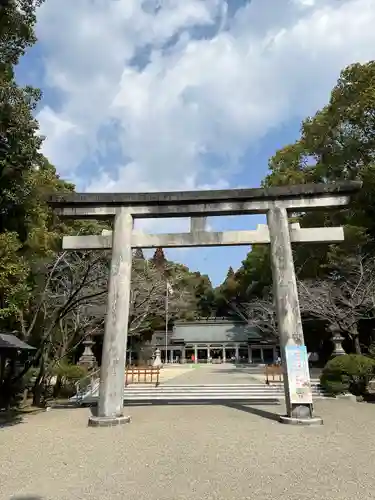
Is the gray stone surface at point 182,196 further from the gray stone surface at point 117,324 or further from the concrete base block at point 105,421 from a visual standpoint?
the concrete base block at point 105,421

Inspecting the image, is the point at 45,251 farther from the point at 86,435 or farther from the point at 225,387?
the point at 225,387

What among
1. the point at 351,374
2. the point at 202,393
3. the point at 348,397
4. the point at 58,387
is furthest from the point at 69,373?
the point at 351,374

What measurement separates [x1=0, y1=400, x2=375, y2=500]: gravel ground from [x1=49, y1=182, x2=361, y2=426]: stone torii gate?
1.62 meters

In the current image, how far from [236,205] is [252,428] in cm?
520

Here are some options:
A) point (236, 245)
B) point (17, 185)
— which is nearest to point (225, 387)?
point (236, 245)

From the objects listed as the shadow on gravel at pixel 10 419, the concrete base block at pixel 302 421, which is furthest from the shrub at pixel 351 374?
the shadow on gravel at pixel 10 419

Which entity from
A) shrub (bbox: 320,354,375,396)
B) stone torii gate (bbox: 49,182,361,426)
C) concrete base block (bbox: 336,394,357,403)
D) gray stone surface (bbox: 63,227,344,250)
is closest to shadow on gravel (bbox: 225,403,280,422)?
stone torii gate (bbox: 49,182,361,426)

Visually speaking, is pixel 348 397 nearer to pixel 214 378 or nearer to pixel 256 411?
pixel 256 411

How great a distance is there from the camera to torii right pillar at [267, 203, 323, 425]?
8.30 meters

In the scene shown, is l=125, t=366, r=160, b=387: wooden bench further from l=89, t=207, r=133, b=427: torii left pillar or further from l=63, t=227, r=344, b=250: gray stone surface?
l=63, t=227, r=344, b=250: gray stone surface

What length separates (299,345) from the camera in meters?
8.59

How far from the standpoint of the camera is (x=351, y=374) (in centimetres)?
1309

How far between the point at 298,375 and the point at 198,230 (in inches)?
165

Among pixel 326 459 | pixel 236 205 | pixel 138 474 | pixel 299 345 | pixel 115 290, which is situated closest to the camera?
pixel 138 474
